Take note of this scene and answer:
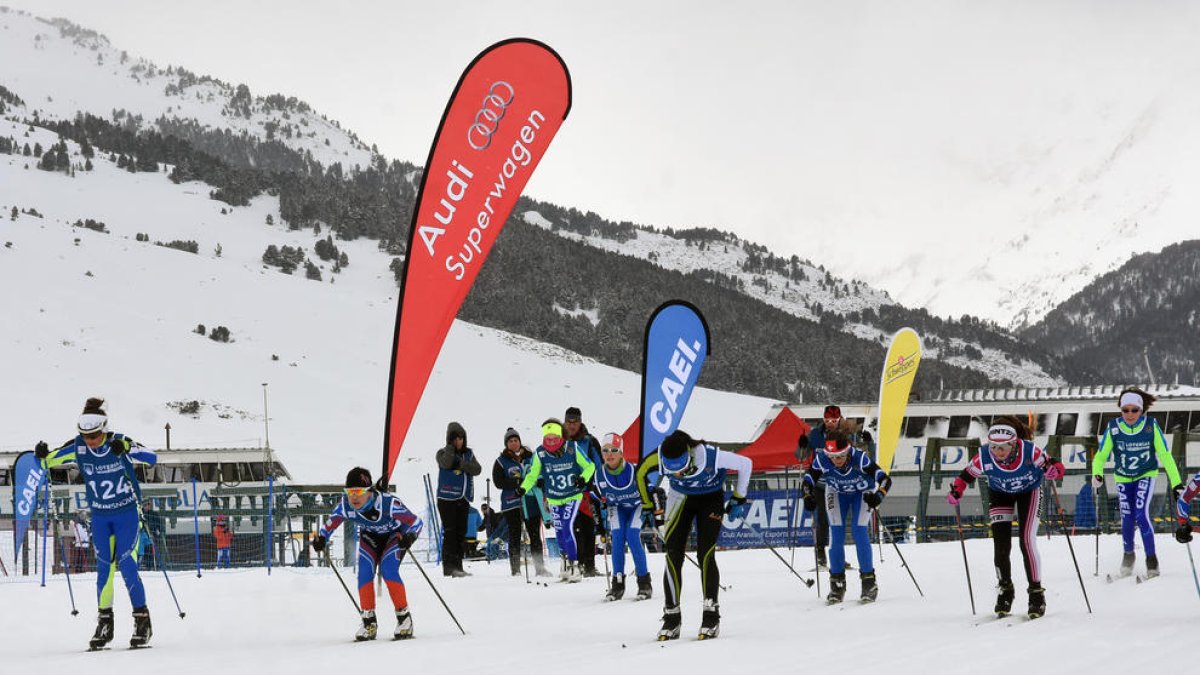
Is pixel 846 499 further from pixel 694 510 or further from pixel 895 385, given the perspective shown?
pixel 895 385

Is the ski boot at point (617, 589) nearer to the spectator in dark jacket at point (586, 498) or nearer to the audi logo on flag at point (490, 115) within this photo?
the spectator in dark jacket at point (586, 498)

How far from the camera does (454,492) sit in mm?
16531

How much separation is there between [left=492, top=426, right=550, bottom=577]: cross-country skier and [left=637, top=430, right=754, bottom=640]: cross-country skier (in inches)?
224

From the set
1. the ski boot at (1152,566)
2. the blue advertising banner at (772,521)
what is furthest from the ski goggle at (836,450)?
the blue advertising banner at (772,521)

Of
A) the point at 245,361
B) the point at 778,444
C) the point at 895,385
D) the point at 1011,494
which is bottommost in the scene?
the point at 1011,494

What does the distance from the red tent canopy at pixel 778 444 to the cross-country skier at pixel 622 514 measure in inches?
536

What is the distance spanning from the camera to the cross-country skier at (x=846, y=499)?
11.9 meters

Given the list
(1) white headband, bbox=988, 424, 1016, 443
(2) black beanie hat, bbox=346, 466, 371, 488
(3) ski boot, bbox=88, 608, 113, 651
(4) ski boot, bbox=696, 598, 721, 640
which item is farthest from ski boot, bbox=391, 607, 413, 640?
(1) white headband, bbox=988, 424, 1016, 443

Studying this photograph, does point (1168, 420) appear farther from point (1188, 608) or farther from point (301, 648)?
point (301, 648)

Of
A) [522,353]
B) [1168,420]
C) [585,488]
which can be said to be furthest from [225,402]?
[585,488]

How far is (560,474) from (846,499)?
3763 mm

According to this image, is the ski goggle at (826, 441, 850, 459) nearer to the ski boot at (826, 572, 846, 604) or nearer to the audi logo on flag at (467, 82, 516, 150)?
the ski boot at (826, 572, 846, 604)

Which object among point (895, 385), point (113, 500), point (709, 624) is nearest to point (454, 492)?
point (113, 500)

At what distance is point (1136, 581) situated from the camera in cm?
1259
